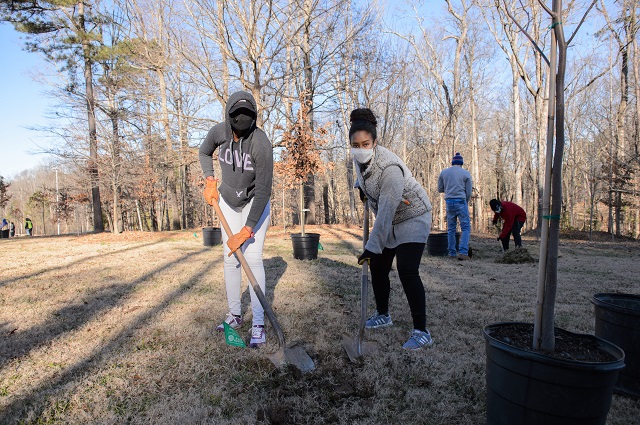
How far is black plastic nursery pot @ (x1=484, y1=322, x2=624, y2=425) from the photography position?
1.48 meters

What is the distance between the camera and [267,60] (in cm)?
1073

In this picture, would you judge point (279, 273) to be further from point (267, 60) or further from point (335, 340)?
→ point (267, 60)

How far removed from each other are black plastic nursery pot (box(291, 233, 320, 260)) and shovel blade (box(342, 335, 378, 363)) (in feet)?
13.9

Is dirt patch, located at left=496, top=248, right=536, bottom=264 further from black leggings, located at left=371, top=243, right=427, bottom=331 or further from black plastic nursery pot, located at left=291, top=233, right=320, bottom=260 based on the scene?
black leggings, located at left=371, top=243, right=427, bottom=331

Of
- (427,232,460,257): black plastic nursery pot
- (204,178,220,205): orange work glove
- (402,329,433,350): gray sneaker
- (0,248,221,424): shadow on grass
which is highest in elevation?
(204,178,220,205): orange work glove

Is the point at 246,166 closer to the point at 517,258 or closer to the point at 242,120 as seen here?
the point at 242,120

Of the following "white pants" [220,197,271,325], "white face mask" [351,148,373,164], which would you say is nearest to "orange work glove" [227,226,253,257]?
"white pants" [220,197,271,325]

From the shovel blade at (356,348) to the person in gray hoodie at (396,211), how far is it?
0.91ft

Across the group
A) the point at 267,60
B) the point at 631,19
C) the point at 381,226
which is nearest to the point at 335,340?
the point at 381,226

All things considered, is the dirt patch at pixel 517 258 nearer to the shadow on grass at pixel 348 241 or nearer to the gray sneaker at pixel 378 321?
the shadow on grass at pixel 348 241

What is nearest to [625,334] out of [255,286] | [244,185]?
[255,286]

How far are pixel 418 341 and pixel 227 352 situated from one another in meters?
1.44

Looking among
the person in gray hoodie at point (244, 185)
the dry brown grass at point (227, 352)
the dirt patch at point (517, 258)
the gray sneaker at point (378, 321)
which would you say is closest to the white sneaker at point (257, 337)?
the person in gray hoodie at point (244, 185)

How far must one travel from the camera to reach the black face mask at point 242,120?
2809 mm
